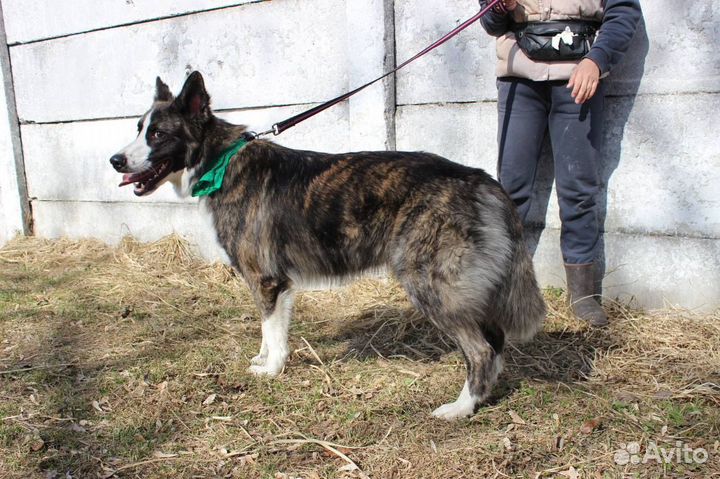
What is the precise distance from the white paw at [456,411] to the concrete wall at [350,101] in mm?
1730

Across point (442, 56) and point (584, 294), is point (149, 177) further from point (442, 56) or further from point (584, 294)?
point (584, 294)

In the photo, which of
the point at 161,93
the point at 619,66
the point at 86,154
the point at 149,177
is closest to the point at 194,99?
the point at 161,93

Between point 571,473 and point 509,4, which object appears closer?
point 571,473

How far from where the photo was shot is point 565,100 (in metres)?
3.63

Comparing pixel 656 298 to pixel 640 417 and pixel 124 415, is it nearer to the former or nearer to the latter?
pixel 640 417

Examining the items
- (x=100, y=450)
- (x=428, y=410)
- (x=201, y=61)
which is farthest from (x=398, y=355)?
(x=201, y=61)

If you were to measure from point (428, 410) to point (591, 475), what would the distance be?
886 mm

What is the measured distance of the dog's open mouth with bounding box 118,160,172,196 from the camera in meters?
3.49

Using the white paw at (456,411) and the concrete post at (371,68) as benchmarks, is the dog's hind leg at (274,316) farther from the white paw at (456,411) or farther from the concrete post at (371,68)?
the concrete post at (371,68)

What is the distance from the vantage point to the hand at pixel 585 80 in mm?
3275

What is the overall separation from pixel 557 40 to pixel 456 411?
224 centimetres

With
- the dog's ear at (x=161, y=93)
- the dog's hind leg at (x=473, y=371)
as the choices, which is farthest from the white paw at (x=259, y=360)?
the dog's ear at (x=161, y=93)

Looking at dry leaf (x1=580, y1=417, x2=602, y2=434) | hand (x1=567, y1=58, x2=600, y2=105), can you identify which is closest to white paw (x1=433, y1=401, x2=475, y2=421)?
dry leaf (x1=580, y1=417, x2=602, y2=434)

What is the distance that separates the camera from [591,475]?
8.06 feet
